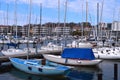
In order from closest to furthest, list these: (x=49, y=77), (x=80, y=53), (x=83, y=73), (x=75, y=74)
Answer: (x=49, y=77), (x=75, y=74), (x=83, y=73), (x=80, y=53)

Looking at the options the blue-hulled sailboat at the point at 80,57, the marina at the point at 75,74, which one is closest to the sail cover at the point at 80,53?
the blue-hulled sailboat at the point at 80,57

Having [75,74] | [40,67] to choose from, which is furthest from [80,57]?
[40,67]

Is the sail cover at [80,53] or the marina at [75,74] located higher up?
the sail cover at [80,53]

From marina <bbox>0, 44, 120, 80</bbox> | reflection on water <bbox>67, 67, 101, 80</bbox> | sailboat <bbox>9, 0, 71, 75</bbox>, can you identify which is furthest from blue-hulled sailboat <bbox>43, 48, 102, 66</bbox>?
sailboat <bbox>9, 0, 71, 75</bbox>

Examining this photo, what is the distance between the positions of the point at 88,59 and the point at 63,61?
3146mm

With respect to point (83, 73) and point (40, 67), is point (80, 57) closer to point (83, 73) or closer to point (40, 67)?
point (83, 73)

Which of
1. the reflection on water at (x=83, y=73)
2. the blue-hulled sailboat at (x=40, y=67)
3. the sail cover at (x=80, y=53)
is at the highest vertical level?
the sail cover at (x=80, y=53)

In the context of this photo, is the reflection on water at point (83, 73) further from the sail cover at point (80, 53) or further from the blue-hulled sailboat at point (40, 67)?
the blue-hulled sailboat at point (40, 67)

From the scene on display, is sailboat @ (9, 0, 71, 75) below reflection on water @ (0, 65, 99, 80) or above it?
above

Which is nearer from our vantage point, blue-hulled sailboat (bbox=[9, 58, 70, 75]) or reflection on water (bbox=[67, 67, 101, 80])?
blue-hulled sailboat (bbox=[9, 58, 70, 75])

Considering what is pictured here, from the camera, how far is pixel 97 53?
41281mm

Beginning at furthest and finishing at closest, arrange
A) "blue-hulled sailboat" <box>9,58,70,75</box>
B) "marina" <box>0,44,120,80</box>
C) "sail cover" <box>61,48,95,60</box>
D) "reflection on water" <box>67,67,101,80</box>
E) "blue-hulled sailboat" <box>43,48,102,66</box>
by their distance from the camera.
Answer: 1. "blue-hulled sailboat" <box>43,48,102,66</box>
2. "sail cover" <box>61,48,95,60</box>
3. "reflection on water" <box>67,67,101,80</box>
4. "marina" <box>0,44,120,80</box>
5. "blue-hulled sailboat" <box>9,58,70,75</box>

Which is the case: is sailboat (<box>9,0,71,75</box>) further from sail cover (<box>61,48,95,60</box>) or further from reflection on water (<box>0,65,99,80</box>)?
sail cover (<box>61,48,95,60</box>)

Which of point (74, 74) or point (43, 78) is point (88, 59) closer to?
point (74, 74)
